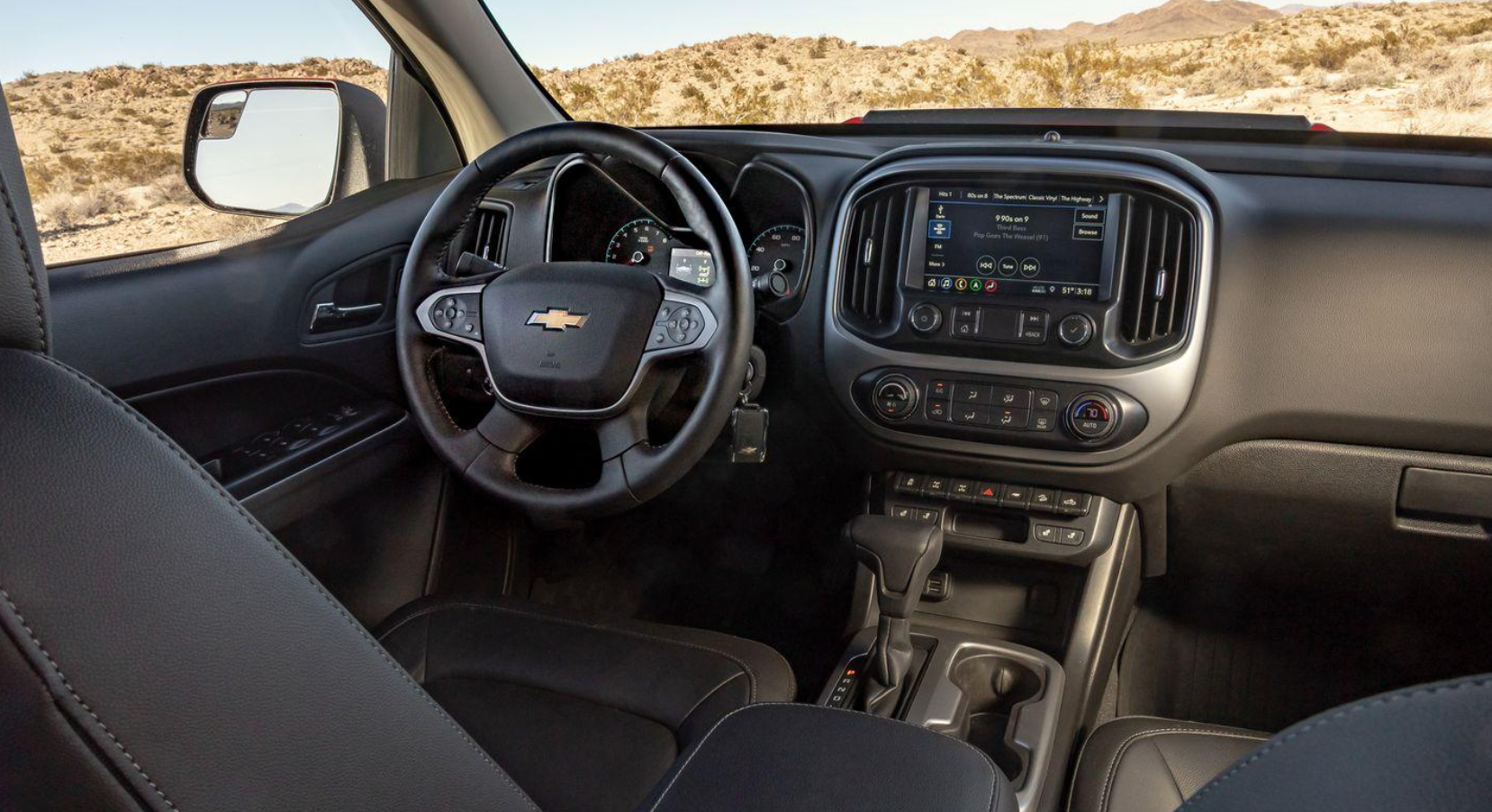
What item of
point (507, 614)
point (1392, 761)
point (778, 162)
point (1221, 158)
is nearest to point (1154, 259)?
point (1221, 158)

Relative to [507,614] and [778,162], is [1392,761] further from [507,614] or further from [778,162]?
[778,162]

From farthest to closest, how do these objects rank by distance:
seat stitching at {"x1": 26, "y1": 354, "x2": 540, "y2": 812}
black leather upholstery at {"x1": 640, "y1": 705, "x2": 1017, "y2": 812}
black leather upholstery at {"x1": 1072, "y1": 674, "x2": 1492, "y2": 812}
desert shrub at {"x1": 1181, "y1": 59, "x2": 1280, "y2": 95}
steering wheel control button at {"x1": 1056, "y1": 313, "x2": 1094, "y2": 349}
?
desert shrub at {"x1": 1181, "y1": 59, "x2": 1280, "y2": 95} → steering wheel control button at {"x1": 1056, "y1": 313, "x2": 1094, "y2": 349} → black leather upholstery at {"x1": 640, "y1": 705, "x2": 1017, "y2": 812} → seat stitching at {"x1": 26, "y1": 354, "x2": 540, "y2": 812} → black leather upholstery at {"x1": 1072, "y1": 674, "x2": 1492, "y2": 812}

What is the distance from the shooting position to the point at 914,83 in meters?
4.23

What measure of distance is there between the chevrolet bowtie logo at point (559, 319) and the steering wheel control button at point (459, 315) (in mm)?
126

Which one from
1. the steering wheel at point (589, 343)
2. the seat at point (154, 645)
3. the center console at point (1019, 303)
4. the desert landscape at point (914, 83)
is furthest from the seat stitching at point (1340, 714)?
the center console at point (1019, 303)

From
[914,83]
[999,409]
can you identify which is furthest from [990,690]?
[914,83]

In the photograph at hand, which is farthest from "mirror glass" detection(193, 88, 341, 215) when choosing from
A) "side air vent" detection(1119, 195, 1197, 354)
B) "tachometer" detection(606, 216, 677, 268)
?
"side air vent" detection(1119, 195, 1197, 354)

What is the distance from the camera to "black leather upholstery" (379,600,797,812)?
5.03ft

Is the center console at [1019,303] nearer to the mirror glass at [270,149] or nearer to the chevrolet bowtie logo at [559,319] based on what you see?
the chevrolet bowtie logo at [559,319]

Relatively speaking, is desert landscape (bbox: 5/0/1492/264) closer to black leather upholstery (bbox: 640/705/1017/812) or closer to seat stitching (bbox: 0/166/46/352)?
seat stitching (bbox: 0/166/46/352)

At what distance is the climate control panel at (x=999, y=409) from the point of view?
2.04 metres

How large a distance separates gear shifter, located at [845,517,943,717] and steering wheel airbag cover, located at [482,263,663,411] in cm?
53

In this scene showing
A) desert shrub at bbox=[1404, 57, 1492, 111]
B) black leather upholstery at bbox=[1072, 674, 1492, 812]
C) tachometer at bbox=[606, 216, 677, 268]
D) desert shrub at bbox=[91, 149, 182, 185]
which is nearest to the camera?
black leather upholstery at bbox=[1072, 674, 1492, 812]

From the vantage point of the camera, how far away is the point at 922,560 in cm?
194
